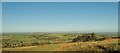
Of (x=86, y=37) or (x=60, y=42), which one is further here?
(x=86, y=37)

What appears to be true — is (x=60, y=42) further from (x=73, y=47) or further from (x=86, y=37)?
(x=86, y=37)

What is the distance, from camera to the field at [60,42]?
8227 millimetres

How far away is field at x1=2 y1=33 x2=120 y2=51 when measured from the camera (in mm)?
8227

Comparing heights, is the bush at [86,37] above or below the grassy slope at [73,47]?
above

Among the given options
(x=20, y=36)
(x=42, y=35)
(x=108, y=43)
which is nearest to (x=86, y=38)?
(x=108, y=43)

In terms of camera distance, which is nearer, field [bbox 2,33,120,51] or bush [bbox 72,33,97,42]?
field [bbox 2,33,120,51]

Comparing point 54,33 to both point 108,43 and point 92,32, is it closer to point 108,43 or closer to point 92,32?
point 92,32

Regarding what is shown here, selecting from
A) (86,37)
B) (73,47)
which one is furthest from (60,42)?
(86,37)

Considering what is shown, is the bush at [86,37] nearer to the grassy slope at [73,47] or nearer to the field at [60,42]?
the field at [60,42]

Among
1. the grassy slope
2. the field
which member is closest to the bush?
the field

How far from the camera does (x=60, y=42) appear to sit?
8914 millimetres

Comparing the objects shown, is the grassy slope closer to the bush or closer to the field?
the field

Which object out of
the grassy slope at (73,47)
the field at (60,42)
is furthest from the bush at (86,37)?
the grassy slope at (73,47)

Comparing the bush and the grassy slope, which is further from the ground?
the bush
